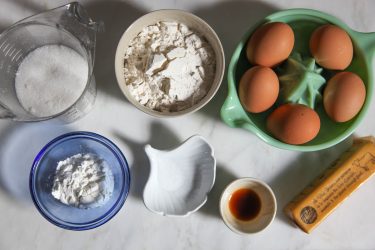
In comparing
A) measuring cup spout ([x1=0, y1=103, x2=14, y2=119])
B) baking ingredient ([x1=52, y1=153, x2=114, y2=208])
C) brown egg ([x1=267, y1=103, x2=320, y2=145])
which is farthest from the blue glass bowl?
brown egg ([x1=267, y1=103, x2=320, y2=145])

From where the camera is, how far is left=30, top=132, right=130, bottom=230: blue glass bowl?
0.99 metres

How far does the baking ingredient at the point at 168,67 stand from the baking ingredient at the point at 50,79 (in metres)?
0.11

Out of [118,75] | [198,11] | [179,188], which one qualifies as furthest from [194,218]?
[198,11]

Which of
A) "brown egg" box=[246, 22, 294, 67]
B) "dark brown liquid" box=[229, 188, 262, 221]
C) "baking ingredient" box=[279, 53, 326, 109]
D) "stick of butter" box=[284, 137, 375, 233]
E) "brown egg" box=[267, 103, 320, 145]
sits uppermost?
"brown egg" box=[246, 22, 294, 67]

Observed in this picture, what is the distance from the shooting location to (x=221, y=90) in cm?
105

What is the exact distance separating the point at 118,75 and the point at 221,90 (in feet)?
0.85

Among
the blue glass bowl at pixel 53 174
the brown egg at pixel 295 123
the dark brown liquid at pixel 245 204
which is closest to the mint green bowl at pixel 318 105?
the brown egg at pixel 295 123

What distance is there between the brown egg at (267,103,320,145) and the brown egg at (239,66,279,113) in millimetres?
39

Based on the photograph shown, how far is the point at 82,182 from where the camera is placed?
981mm

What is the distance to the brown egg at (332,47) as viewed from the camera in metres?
0.93

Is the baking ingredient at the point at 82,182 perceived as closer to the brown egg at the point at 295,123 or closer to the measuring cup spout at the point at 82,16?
the measuring cup spout at the point at 82,16

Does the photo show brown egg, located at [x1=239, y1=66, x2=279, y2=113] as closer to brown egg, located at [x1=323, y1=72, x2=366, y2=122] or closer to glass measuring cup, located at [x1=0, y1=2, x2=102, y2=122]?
brown egg, located at [x1=323, y1=72, x2=366, y2=122]

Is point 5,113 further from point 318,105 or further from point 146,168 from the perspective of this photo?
point 318,105

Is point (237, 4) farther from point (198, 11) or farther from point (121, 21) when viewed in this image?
point (121, 21)
